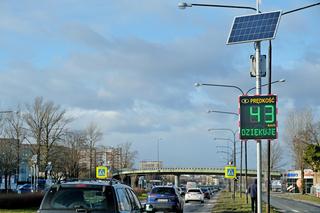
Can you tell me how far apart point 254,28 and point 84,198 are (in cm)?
989

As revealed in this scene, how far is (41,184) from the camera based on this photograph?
7925 cm

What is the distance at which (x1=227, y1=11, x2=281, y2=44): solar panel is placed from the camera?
17.8m

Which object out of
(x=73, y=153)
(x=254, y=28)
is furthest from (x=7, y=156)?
(x=254, y=28)

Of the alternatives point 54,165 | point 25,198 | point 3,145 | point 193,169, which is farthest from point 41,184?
point 193,169

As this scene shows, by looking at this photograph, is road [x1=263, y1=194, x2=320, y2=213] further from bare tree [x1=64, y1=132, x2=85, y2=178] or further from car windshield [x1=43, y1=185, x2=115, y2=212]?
bare tree [x1=64, y1=132, x2=85, y2=178]

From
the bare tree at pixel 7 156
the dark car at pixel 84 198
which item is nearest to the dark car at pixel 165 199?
the dark car at pixel 84 198

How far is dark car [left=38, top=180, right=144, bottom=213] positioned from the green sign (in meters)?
6.16

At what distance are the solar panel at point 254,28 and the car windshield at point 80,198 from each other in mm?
9080

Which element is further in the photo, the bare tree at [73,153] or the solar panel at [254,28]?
the bare tree at [73,153]

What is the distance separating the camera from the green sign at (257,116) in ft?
52.7

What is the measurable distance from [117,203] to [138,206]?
2.29m

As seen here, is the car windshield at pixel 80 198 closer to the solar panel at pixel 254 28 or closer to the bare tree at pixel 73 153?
the solar panel at pixel 254 28

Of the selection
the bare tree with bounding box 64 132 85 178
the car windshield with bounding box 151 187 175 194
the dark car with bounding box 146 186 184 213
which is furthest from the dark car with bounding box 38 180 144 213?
the bare tree with bounding box 64 132 85 178

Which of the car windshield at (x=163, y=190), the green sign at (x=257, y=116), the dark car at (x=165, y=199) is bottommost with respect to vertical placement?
the dark car at (x=165, y=199)
